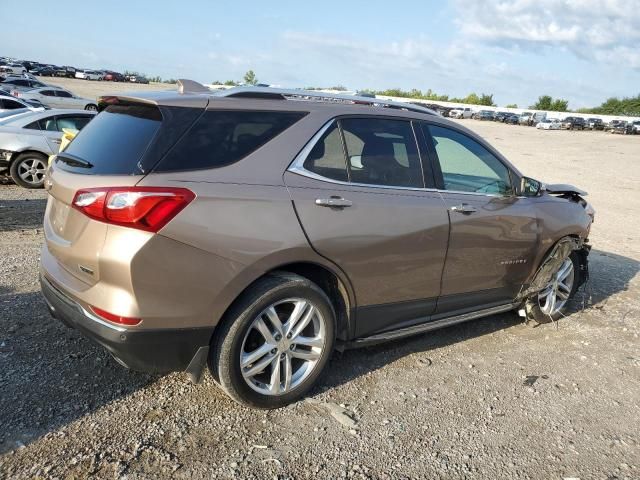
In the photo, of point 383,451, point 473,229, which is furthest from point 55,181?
point 473,229

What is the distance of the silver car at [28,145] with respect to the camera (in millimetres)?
9828

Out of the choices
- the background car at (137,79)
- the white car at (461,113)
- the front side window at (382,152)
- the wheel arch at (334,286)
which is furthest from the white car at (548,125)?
the wheel arch at (334,286)

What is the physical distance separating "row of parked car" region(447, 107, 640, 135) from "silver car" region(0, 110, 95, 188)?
188 feet

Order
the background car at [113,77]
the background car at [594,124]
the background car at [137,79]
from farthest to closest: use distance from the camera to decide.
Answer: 1. the background car at [137,79]
2. the background car at [113,77]
3. the background car at [594,124]

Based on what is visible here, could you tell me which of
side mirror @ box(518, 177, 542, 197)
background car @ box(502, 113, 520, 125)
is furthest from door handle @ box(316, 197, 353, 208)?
background car @ box(502, 113, 520, 125)

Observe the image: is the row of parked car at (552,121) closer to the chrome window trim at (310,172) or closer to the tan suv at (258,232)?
the tan suv at (258,232)

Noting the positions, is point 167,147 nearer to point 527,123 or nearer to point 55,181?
point 55,181

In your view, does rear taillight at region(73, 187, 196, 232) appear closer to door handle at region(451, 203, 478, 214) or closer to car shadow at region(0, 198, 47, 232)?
door handle at region(451, 203, 478, 214)

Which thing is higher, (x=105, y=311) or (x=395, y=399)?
(x=105, y=311)

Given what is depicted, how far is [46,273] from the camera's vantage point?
3.28 metres

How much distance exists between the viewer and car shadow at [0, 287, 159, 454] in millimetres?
2998

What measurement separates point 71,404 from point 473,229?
115 inches

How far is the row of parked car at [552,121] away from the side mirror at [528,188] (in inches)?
2337

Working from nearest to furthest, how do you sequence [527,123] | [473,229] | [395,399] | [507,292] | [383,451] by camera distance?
[383,451] < [395,399] < [473,229] < [507,292] < [527,123]
